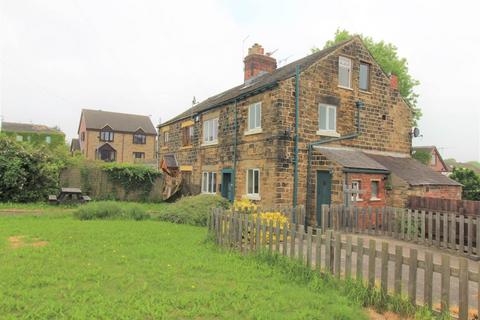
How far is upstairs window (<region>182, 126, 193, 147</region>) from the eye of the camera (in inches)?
953

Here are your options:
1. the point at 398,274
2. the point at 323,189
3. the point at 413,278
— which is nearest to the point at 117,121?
the point at 323,189

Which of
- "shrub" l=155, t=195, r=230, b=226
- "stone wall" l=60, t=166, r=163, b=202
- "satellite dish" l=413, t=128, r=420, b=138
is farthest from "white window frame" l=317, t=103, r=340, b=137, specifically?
"stone wall" l=60, t=166, r=163, b=202

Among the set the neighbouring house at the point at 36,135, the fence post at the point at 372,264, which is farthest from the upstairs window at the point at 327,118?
the neighbouring house at the point at 36,135

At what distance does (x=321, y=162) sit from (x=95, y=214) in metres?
10.3

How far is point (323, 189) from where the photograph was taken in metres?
15.5

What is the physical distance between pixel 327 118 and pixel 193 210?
7.98m

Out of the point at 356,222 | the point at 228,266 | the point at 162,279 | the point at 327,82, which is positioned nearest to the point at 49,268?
the point at 162,279

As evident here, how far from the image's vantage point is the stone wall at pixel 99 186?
21078 millimetres

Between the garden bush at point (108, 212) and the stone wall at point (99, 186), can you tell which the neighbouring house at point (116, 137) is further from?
the garden bush at point (108, 212)

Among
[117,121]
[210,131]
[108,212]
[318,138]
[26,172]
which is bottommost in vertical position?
[108,212]

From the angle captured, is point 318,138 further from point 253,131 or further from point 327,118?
point 253,131

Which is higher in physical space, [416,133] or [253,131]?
[416,133]

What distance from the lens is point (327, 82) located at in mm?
16656

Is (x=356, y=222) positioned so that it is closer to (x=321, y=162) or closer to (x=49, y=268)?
(x=321, y=162)
